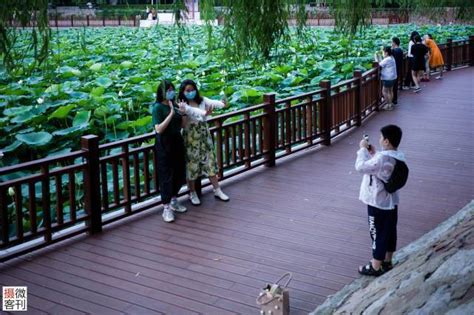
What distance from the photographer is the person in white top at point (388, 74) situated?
1141 centimetres

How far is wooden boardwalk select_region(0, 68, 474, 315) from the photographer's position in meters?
4.20

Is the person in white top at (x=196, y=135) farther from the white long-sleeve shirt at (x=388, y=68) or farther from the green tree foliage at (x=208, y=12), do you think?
the white long-sleeve shirt at (x=388, y=68)

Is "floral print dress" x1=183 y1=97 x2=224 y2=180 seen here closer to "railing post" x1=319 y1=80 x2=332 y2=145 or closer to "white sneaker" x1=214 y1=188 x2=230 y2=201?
"white sneaker" x1=214 y1=188 x2=230 y2=201

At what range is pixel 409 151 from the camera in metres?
8.66

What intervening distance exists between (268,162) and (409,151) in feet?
7.40

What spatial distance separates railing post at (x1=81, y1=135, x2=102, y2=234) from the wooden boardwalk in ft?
0.54

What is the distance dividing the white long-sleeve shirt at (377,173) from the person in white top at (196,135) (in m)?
2.06

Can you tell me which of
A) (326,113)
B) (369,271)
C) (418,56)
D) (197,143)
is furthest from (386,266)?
(418,56)

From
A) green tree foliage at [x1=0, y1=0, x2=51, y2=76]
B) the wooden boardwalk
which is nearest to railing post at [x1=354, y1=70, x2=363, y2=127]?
the wooden boardwalk

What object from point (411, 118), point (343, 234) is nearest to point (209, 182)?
point (343, 234)

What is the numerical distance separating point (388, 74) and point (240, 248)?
7.44 m

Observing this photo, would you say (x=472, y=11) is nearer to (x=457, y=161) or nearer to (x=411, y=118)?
(x=457, y=161)

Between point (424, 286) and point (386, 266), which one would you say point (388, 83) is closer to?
point (386, 266)

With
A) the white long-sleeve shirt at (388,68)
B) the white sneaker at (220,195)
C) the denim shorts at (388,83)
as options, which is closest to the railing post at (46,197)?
the white sneaker at (220,195)
